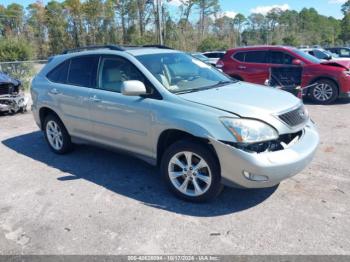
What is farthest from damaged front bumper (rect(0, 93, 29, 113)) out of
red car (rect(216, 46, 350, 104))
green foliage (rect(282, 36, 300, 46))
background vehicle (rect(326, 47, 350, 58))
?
green foliage (rect(282, 36, 300, 46))

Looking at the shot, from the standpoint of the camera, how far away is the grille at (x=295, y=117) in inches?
139

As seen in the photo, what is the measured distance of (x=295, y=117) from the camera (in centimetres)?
368

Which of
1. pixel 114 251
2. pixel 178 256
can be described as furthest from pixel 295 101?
pixel 114 251

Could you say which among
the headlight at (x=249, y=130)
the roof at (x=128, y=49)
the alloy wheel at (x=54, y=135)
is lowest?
the alloy wheel at (x=54, y=135)

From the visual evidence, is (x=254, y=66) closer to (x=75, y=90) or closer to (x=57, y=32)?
(x=75, y=90)

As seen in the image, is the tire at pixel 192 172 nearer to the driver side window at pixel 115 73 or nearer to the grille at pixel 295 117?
the grille at pixel 295 117

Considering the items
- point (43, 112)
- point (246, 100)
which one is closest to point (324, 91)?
point (246, 100)

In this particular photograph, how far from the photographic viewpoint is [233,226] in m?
3.31

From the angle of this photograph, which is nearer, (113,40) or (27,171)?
A: (27,171)

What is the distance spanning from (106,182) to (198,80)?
6.07ft

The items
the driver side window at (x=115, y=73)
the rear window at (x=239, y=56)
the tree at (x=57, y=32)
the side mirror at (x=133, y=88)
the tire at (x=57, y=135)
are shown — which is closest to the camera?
the side mirror at (x=133, y=88)

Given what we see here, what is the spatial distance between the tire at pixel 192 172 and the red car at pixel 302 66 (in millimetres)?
6990

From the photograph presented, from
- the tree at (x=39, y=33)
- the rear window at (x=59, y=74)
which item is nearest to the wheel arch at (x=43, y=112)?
the rear window at (x=59, y=74)

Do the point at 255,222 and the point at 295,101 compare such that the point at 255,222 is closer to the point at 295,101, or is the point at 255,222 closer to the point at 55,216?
the point at 295,101
